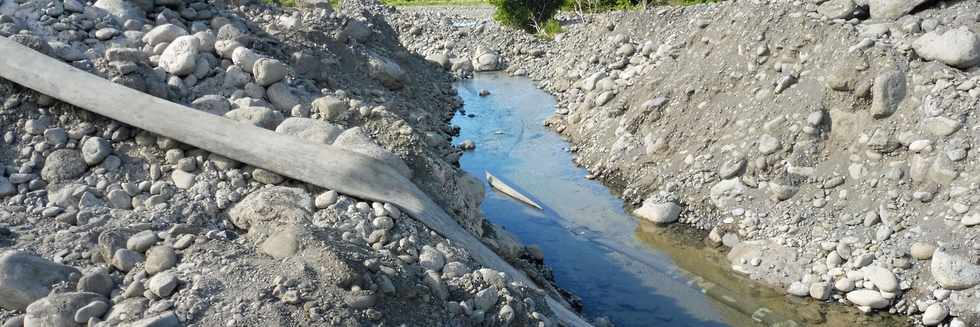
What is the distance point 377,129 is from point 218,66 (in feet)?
6.61

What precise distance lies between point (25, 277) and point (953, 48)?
10.8 m

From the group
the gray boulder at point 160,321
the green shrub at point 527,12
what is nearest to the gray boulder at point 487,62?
the green shrub at point 527,12

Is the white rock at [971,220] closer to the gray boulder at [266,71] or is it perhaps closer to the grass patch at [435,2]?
the gray boulder at [266,71]

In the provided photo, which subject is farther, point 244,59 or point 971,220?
point 244,59

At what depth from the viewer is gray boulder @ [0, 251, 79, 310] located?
5148mm

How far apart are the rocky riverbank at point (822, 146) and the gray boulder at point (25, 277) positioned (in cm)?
792

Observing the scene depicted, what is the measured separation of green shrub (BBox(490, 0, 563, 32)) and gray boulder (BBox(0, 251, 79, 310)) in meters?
23.6

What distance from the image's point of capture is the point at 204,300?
5234 millimetres

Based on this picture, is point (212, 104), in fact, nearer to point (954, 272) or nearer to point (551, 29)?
point (954, 272)

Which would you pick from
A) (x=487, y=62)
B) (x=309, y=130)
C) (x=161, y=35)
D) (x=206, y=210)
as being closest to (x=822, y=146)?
(x=309, y=130)

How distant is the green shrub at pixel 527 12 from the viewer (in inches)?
1107

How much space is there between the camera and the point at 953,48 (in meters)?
10.2

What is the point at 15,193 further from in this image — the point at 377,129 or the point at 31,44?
the point at 377,129

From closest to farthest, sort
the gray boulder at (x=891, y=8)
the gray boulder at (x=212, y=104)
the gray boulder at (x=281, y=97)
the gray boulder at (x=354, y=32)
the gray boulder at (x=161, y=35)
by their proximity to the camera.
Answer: the gray boulder at (x=212, y=104) → the gray boulder at (x=281, y=97) → the gray boulder at (x=161, y=35) → the gray boulder at (x=891, y=8) → the gray boulder at (x=354, y=32)
